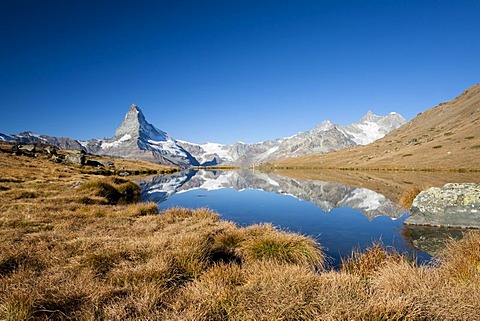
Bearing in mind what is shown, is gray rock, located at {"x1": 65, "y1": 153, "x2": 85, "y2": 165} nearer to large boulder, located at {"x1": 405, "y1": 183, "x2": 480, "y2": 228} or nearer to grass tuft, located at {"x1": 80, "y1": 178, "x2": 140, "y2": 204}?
grass tuft, located at {"x1": 80, "y1": 178, "x2": 140, "y2": 204}

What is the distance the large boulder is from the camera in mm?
15414

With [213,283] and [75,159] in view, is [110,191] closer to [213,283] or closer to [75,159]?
[213,283]

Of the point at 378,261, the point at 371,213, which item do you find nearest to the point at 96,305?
the point at 378,261

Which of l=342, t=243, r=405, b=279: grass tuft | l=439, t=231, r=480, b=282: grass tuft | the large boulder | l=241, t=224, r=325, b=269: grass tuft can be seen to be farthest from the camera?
the large boulder

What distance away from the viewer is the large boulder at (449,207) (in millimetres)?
15414

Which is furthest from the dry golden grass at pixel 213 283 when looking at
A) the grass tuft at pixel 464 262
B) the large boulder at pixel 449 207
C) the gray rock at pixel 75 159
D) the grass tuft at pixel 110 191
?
the gray rock at pixel 75 159

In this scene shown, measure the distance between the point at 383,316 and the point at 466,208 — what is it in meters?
15.4

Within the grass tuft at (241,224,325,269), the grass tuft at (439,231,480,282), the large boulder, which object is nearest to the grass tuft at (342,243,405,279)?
the grass tuft at (439,231,480,282)

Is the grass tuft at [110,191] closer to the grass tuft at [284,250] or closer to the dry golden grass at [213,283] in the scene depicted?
the dry golden grass at [213,283]

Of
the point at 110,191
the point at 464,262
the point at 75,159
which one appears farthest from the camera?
the point at 75,159

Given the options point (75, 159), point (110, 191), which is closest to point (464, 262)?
point (110, 191)

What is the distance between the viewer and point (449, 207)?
1631 centimetres

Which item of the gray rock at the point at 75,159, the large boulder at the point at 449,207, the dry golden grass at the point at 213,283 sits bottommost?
the large boulder at the point at 449,207

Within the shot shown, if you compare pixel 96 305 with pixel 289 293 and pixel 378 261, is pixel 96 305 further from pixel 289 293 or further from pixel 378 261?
pixel 378 261
